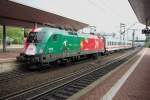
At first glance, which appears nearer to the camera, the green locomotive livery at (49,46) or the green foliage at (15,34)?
the green locomotive livery at (49,46)

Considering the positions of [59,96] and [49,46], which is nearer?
[59,96]

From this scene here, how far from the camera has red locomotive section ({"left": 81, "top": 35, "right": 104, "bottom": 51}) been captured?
25.3 metres

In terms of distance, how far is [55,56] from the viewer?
1847cm

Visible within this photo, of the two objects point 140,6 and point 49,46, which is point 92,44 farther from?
point 49,46

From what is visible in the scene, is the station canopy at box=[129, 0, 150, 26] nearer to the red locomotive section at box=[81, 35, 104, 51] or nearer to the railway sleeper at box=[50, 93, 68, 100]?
the red locomotive section at box=[81, 35, 104, 51]

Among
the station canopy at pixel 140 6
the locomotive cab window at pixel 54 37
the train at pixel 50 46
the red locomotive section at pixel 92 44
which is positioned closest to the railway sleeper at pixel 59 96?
the train at pixel 50 46

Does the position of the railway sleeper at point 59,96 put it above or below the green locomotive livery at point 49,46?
below

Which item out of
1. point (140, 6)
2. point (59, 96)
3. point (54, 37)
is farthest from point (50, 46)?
point (140, 6)

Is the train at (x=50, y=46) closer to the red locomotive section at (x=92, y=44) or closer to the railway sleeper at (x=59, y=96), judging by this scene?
the red locomotive section at (x=92, y=44)

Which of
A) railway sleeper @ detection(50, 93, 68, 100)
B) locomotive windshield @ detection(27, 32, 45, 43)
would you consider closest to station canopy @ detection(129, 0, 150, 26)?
locomotive windshield @ detection(27, 32, 45, 43)

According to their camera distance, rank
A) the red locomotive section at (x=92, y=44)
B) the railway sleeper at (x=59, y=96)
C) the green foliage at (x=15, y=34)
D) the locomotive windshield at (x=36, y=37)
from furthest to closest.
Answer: the green foliage at (x=15, y=34), the red locomotive section at (x=92, y=44), the locomotive windshield at (x=36, y=37), the railway sleeper at (x=59, y=96)

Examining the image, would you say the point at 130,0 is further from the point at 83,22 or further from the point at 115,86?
the point at 83,22

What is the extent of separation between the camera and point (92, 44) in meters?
28.0

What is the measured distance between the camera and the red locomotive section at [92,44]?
25280mm
